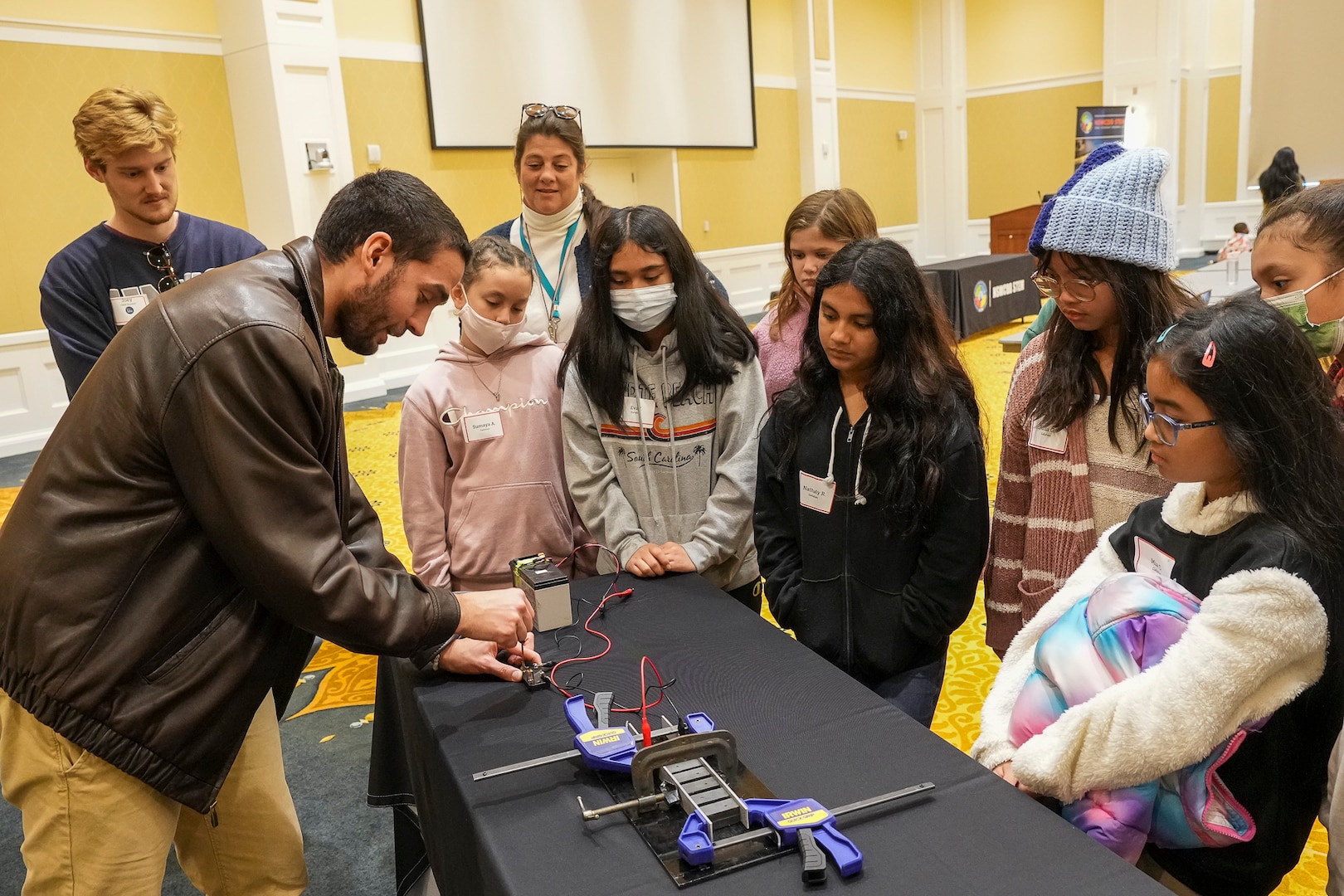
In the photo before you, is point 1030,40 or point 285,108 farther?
point 1030,40

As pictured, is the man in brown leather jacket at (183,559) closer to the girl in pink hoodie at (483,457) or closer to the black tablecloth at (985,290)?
the girl in pink hoodie at (483,457)

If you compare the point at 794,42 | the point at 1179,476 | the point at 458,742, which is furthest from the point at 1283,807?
the point at 794,42

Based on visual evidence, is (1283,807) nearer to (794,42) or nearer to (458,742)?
(458,742)

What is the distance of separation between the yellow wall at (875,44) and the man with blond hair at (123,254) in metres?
11.9

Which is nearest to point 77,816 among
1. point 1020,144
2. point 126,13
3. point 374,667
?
point 374,667

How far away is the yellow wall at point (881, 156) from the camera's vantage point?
13250 mm

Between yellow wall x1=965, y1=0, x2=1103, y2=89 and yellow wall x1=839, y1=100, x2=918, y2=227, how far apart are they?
1244 mm

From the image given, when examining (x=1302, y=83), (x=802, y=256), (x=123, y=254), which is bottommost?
(x=802, y=256)

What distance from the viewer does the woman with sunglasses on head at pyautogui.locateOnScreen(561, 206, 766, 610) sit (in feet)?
6.79

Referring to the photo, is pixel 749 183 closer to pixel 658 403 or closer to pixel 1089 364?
pixel 658 403

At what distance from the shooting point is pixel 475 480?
2.15 metres

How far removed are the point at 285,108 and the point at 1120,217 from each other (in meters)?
6.67

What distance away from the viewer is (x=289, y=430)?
1266 mm

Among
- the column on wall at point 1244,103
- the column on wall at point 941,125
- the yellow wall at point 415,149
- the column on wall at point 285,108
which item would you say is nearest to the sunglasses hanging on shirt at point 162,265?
the column on wall at point 285,108
